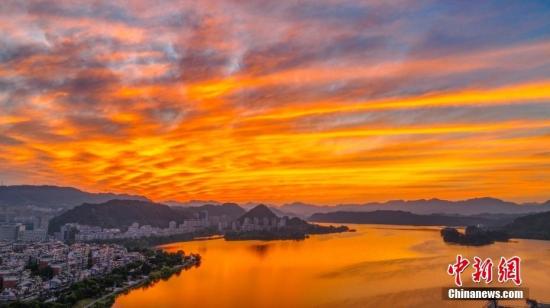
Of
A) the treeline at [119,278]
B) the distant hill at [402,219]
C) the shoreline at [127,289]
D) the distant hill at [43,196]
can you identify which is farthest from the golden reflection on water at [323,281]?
the distant hill at [43,196]

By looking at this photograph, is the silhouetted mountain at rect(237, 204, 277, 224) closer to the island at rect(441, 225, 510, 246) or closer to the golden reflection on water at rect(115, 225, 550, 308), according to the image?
the island at rect(441, 225, 510, 246)

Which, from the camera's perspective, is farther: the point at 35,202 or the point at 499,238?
the point at 35,202

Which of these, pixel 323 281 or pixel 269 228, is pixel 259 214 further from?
pixel 323 281

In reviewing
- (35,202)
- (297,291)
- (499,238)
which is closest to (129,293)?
(297,291)

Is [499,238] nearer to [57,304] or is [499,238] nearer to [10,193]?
[57,304]

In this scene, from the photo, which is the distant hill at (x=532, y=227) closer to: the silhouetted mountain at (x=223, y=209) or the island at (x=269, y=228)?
the island at (x=269, y=228)

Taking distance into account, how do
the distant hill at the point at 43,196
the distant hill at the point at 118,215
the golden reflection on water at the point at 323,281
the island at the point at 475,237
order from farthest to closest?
the distant hill at the point at 43,196
the distant hill at the point at 118,215
the island at the point at 475,237
the golden reflection on water at the point at 323,281

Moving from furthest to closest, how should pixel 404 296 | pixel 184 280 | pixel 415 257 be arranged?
pixel 415 257 < pixel 184 280 < pixel 404 296
